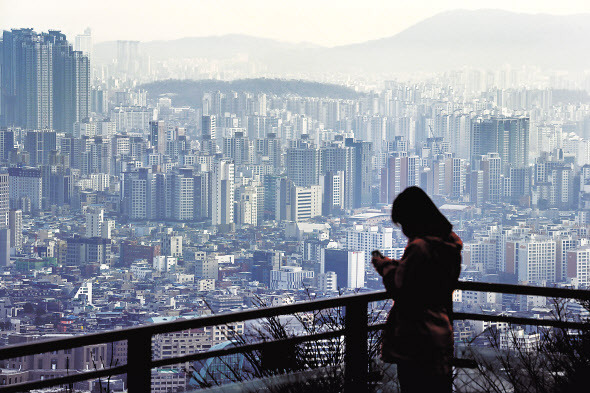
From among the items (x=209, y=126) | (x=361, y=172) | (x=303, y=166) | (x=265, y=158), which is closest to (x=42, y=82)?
(x=209, y=126)

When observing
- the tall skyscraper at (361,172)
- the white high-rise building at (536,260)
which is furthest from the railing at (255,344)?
the tall skyscraper at (361,172)

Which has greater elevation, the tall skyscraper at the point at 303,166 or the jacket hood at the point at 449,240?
the tall skyscraper at the point at 303,166

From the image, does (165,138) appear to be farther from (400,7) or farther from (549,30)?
(549,30)

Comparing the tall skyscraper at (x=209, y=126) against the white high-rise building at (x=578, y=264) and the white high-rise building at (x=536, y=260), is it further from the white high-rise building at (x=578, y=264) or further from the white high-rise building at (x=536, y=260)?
the white high-rise building at (x=578, y=264)

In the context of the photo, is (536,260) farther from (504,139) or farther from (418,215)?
(418,215)

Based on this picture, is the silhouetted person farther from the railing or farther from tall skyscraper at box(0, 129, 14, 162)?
tall skyscraper at box(0, 129, 14, 162)

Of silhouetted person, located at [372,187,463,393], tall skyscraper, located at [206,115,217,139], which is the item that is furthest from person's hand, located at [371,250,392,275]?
tall skyscraper, located at [206,115,217,139]

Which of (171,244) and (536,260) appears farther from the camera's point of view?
(171,244)
